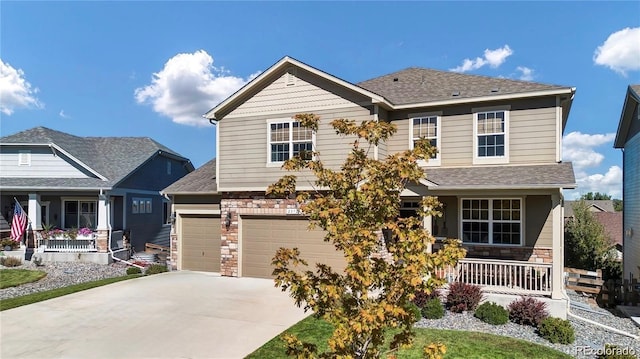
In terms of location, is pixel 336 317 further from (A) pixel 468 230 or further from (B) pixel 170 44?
(B) pixel 170 44

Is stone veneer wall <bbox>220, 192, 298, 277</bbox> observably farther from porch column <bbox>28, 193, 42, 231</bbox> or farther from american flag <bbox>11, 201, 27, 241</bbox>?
porch column <bbox>28, 193, 42, 231</bbox>

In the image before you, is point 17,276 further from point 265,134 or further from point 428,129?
point 428,129

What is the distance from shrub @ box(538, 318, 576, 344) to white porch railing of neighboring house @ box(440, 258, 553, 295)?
1.82 metres

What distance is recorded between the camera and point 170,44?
15758mm

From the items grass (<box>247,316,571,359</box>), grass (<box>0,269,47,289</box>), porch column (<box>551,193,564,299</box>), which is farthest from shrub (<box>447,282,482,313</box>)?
grass (<box>0,269,47,289</box>)

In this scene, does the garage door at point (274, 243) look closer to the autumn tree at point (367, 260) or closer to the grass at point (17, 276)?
the grass at point (17, 276)

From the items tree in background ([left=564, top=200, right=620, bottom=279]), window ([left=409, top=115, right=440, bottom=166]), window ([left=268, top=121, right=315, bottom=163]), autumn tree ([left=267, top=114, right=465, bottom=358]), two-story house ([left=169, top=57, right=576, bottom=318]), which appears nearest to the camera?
autumn tree ([left=267, top=114, right=465, bottom=358])

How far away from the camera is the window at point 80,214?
66.0 feet

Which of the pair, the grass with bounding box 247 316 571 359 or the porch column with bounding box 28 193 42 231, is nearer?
the grass with bounding box 247 316 571 359

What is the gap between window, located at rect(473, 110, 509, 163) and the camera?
11953mm

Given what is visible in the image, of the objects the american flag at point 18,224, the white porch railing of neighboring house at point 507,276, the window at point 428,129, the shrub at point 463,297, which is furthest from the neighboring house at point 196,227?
the shrub at point 463,297

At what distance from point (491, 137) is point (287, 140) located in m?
6.55

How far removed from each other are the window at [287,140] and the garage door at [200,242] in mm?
3872

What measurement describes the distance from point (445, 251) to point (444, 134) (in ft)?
31.0
